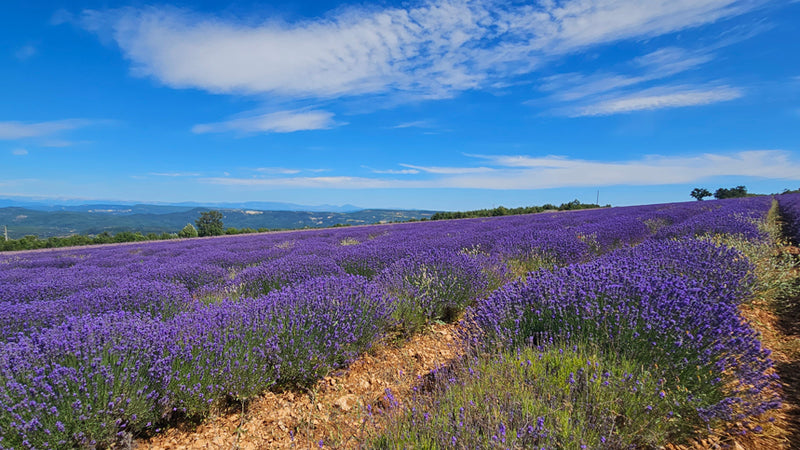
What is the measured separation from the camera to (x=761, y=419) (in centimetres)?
174

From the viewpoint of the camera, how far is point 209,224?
104 ft

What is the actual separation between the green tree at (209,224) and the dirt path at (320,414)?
93.3 feet

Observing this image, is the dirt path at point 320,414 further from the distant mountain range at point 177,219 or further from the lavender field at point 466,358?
the distant mountain range at point 177,219

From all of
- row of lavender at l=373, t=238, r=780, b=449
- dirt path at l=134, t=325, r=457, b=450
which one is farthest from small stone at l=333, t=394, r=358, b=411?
row of lavender at l=373, t=238, r=780, b=449

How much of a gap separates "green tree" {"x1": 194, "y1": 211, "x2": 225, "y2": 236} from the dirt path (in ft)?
93.3

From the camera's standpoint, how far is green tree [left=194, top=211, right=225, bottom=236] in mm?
27828

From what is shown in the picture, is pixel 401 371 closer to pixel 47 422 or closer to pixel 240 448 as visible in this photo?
pixel 240 448

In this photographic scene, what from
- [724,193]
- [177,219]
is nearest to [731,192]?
[724,193]

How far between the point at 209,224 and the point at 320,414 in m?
34.2

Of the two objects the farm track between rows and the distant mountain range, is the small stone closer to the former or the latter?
the farm track between rows

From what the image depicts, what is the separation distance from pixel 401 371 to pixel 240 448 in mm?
1148

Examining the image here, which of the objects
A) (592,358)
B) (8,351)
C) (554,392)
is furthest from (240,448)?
(592,358)

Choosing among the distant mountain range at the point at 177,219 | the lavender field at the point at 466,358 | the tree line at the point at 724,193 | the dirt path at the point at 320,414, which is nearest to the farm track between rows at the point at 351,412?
the dirt path at the point at 320,414

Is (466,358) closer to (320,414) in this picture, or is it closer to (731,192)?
(320,414)
